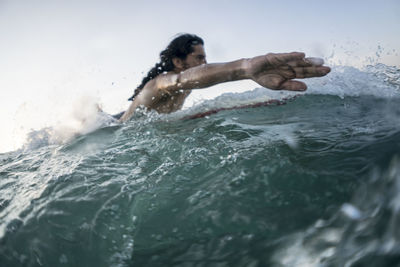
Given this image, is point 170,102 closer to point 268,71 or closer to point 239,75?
point 239,75

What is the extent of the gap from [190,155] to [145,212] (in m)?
0.59

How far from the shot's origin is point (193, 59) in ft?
13.6

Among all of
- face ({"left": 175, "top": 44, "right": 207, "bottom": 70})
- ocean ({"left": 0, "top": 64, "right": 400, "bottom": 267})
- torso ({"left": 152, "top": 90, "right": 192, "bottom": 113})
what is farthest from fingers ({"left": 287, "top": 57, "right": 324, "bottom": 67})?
face ({"left": 175, "top": 44, "right": 207, "bottom": 70})

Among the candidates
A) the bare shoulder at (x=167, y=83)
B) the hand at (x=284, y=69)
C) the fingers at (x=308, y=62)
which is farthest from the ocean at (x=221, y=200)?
the bare shoulder at (x=167, y=83)

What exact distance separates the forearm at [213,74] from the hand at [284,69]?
0.30 feet

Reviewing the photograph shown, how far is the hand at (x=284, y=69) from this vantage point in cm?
209

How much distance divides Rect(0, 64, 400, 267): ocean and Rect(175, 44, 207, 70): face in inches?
68.2

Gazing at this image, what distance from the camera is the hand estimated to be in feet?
6.85

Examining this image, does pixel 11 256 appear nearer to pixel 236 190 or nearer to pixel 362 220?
pixel 236 190

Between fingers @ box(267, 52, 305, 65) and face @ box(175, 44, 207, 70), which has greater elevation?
face @ box(175, 44, 207, 70)

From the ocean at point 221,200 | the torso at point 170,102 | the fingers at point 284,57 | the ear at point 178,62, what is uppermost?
the ear at point 178,62

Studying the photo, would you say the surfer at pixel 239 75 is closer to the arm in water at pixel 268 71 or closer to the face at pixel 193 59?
the arm in water at pixel 268 71

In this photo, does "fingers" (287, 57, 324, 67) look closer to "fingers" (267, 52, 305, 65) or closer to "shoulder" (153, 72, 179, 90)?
"fingers" (267, 52, 305, 65)

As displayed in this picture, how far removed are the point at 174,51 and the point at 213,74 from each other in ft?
6.43
